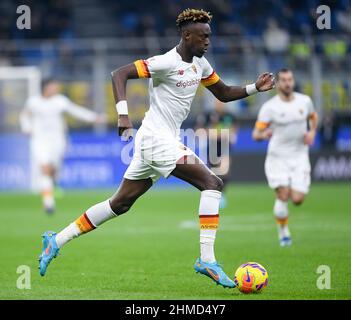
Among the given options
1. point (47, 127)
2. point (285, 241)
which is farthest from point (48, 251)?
point (47, 127)

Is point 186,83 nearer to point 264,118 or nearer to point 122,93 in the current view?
point 122,93

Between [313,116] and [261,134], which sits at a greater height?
[313,116]

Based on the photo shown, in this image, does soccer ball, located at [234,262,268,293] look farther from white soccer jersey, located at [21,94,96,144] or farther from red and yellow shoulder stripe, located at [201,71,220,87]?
white soccer jersey, located at [21,94,96,144]

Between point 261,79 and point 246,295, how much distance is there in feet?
7.56

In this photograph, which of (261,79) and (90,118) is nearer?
(261,79)

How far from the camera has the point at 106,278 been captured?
9.72 meters

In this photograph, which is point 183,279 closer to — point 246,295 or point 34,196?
point 246,295

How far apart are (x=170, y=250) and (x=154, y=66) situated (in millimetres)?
4286

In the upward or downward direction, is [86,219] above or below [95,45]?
below

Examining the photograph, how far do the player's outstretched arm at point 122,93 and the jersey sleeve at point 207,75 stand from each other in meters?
0.92

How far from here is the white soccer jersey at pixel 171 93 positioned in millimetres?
8992

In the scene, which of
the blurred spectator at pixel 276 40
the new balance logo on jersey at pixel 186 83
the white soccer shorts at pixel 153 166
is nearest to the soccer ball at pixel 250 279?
the white soccer shorts at pixel 153 166

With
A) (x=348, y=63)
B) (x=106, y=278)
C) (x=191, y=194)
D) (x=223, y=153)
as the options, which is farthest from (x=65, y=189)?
(x=106, y=278)

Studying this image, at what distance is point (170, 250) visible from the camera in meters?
12.5
